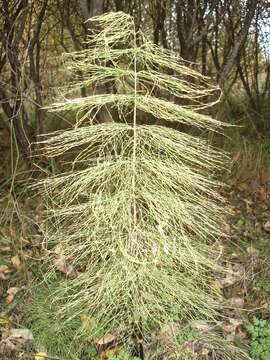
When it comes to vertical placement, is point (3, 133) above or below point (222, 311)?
above

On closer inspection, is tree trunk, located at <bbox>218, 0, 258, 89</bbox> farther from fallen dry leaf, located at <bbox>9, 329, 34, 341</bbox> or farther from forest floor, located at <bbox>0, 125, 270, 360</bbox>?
fallen dry leaf, located at <bbox>9, 329, 34, 341</bbox>

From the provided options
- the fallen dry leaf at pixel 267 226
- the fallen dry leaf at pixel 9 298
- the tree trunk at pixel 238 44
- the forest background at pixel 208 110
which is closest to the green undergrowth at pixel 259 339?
the forest background at pixel 208 110

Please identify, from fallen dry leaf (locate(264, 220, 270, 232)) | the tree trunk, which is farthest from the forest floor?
the tree trunk

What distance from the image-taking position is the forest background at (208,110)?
10.1 ft

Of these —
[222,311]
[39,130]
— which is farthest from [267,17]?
[222,311]

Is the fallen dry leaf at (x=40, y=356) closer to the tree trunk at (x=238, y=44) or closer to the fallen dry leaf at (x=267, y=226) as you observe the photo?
the fallen dry leaf at (x=267, y=226)

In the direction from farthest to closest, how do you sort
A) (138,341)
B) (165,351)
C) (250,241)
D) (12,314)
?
(250,241), (12,314), (165,351), (138,341)

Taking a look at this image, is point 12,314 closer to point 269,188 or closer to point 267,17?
point 269,188

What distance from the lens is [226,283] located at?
311cm

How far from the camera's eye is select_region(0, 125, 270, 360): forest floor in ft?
8.55

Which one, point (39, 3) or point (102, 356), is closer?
point (102, 356)

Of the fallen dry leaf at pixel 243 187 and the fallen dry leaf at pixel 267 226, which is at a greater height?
the fallen dry leaf at pixel 243 187

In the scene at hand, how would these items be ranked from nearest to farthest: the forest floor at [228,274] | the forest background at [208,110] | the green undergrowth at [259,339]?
the green undergrowth at [259,339] → the forest floor at [228,274] → the forest background at [208,110]

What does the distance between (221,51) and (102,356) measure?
420 cm
